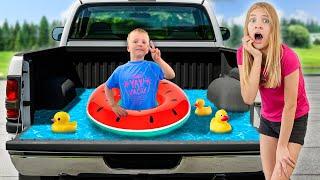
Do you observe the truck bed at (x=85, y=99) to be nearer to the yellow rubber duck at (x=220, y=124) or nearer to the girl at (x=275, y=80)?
the yellow rubber duck at (x=220, y=124)

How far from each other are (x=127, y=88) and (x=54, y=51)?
120 cm

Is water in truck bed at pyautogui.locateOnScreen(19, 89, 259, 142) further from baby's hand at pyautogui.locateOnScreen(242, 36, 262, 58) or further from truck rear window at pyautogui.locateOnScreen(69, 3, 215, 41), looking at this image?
truck rear window at pyautogui.locateOnScreen(69, 3, 215, 41)

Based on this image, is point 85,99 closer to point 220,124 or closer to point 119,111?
point 119,111

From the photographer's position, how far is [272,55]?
3.47 meters

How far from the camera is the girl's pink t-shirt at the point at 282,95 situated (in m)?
3.49

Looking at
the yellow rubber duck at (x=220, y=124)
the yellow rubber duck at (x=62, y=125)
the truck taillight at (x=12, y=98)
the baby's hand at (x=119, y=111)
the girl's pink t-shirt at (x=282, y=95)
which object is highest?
the girl's pink t-shirt at (x=282, y=95)

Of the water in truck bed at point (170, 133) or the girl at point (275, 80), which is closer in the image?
the girl at point (275, 80)

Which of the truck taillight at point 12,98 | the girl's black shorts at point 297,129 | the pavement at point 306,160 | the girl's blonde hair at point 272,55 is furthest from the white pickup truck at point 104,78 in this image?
the pavement at point 306,160

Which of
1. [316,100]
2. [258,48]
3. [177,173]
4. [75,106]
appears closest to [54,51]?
[75,106]

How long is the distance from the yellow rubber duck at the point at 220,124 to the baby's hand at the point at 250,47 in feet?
4.35

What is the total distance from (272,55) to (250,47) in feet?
0.43

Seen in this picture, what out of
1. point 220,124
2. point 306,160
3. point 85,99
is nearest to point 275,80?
point 220,124

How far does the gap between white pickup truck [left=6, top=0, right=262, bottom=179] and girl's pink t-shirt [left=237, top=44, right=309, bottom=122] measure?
30.1 inches

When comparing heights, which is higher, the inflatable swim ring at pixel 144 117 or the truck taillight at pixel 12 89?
the truck taillight at pixel 12 89
